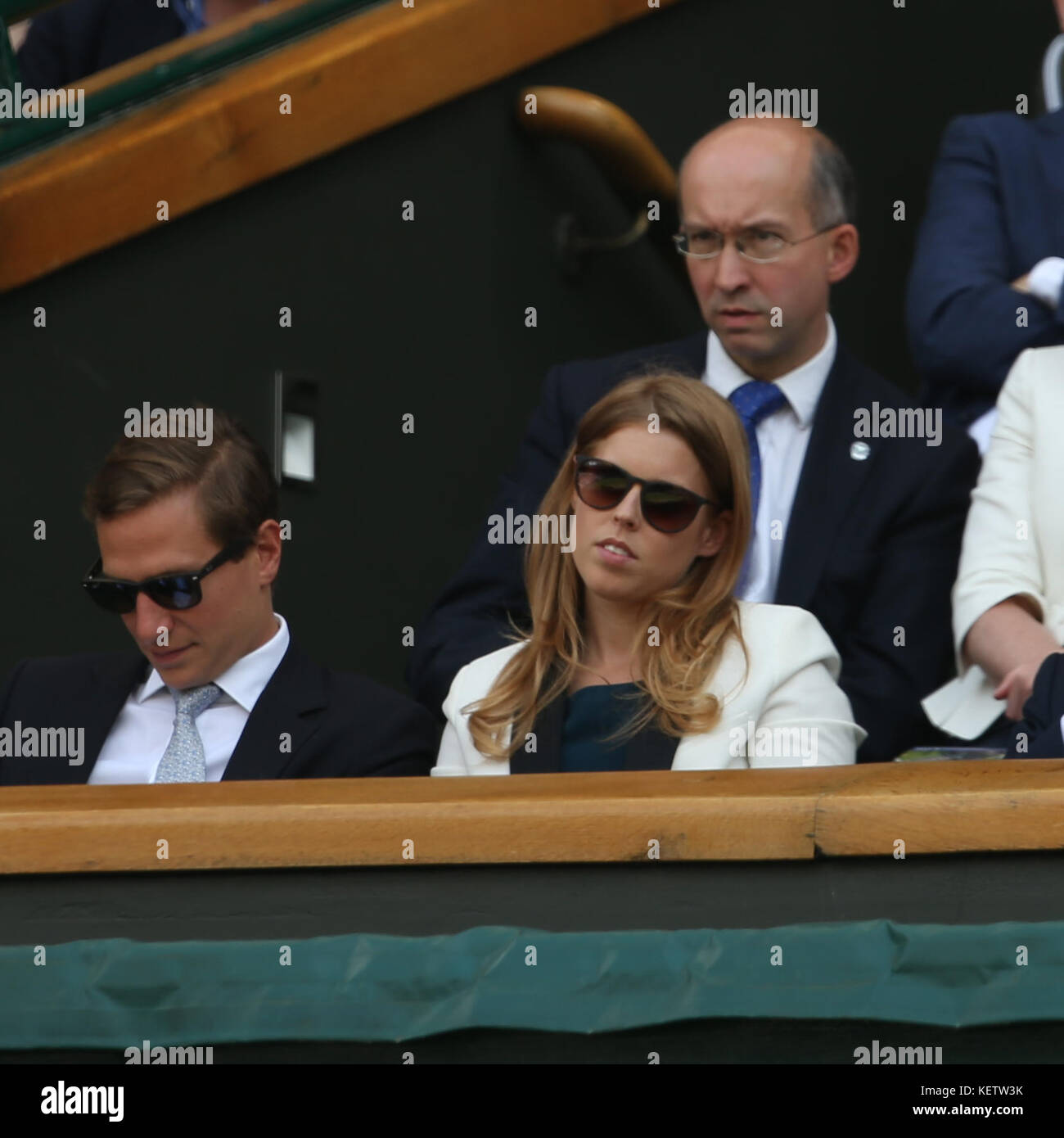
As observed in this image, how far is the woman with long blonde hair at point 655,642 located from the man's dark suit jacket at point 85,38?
2024 mm

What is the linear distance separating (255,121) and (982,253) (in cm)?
147

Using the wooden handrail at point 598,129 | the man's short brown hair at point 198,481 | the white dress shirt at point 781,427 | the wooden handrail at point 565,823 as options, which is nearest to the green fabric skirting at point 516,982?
the wooden handrail at point 565,823

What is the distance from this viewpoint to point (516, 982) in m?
2.51

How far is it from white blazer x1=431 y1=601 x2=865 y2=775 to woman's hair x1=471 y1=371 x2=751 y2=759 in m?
0.02

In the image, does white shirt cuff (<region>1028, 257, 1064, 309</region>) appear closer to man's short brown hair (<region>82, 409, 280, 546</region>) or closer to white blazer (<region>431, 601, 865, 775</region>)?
white blazer (<region>431, 601, 865, 775</region>)

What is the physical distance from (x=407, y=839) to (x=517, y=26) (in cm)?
279

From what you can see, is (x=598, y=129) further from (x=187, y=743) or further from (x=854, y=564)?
(x=187, y=743)

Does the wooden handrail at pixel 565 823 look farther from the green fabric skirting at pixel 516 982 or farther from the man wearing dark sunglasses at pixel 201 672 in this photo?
the man wearing dark sunglasses at pixel 201 672

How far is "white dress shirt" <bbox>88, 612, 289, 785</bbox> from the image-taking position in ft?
10.9

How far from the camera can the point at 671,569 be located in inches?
127

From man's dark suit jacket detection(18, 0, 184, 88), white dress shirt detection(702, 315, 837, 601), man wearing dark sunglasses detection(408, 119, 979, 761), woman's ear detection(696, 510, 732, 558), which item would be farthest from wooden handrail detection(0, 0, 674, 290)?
woman's ear detection(696, 510, 732, 558)

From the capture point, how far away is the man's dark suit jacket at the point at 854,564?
11.6 feet

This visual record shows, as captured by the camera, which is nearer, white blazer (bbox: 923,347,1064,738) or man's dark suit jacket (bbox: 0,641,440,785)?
man's dark suit jacket (bbox: 0,641,440,785)

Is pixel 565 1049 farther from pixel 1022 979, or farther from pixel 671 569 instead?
pixel 671 569
